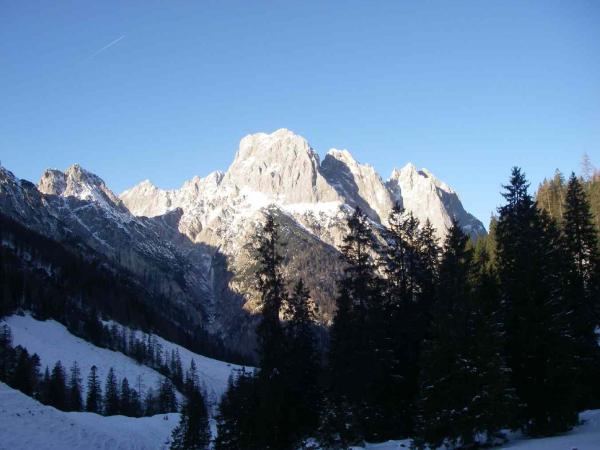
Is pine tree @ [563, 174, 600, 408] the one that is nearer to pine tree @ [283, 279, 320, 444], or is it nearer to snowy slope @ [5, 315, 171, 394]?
pine tree @ [283, 279, 320, 444]

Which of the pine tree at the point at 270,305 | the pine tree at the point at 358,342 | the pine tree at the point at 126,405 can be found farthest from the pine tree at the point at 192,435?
the pine tree at the point at 126,405

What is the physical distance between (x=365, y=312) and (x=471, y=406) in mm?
15530

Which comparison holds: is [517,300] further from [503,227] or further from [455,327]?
[503,227]

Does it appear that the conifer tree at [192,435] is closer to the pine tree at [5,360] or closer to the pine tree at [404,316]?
the pine tree at [404,316]

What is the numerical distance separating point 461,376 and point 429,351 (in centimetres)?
205

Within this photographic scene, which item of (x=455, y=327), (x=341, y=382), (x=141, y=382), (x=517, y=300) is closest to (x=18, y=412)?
(x=341, y=382)

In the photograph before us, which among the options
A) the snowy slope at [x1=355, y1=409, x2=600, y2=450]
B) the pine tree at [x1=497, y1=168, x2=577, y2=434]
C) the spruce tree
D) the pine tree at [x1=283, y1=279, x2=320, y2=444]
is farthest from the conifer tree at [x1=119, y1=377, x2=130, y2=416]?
the pine tree at [x1=497, y1=168, x2=577, y2=434]

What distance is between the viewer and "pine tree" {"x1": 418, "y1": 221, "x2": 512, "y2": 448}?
23.1 m

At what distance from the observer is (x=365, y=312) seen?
38.5 m

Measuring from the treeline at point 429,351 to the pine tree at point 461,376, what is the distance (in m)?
0.06

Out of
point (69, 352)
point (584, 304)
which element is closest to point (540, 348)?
point (584, 304)

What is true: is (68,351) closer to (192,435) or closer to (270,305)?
(192,435)

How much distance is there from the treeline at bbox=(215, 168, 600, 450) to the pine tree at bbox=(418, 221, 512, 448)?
0.06 metres

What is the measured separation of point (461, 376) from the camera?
79.0 ft
